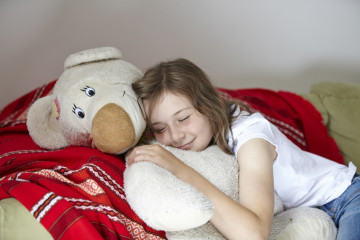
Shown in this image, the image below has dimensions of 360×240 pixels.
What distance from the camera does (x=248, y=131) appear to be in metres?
Result: 1.09

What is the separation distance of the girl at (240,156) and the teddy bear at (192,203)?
36 mm

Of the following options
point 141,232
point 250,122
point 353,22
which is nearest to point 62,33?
point 250,122

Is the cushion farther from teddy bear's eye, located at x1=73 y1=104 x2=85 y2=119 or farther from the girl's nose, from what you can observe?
teddy bear's eye, located at x1=73 y1=104 x2=85 y2=119

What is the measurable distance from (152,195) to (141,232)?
0.58 feet

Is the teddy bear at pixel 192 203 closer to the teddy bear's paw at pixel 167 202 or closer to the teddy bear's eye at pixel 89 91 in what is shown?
the teddy bear's paw at pixel 167 202

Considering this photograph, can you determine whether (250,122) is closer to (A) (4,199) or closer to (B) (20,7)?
(A) (4,199)

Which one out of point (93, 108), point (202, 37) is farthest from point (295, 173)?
point (202, 37)

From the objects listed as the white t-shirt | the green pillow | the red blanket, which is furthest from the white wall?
the green pillow

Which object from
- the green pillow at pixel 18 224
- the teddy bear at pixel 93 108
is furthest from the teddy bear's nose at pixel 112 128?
the green pillow at pixel 18 224

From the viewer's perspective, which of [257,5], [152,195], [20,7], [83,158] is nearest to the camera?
[152,195]

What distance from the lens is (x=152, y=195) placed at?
29.5 inches

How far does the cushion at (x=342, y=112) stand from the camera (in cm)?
170

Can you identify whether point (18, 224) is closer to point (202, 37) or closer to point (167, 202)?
→ point (167, 202)

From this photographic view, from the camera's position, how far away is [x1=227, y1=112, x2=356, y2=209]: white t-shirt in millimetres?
1132
